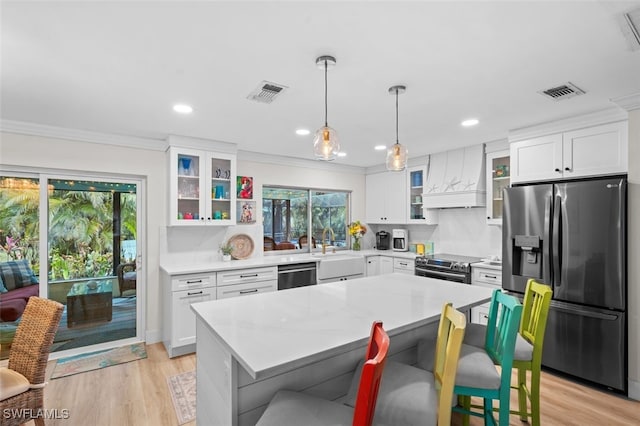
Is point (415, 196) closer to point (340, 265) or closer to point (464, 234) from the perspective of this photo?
point (464, 234)

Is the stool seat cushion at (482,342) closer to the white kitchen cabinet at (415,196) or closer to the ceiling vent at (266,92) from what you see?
the ceiling vent at (266,92)

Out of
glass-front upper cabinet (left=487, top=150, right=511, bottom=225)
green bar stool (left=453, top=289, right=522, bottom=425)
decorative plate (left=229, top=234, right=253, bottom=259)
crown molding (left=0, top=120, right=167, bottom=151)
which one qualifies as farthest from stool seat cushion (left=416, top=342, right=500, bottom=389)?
crown molding (left=0, top=120, right=167, bottom=151)

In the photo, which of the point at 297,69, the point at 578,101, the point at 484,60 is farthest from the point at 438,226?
the point at 297,69

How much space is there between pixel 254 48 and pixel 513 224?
2985mm

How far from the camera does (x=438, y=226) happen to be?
515 centimetres

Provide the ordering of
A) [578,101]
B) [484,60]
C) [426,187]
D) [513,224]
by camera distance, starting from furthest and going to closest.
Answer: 1. [426,187]
2. [513,224]
3. [578,101]
4. [484,60]

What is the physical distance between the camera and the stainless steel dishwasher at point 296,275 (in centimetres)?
430

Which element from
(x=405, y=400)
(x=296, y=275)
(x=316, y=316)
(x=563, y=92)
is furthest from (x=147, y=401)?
(x=563, y=92)

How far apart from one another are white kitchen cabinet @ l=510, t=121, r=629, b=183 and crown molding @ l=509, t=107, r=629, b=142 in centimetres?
4

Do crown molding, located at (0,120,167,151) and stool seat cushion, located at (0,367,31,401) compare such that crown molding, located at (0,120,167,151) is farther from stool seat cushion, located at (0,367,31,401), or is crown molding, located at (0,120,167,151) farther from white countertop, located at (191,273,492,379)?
white countertop, located at (191,273,492,379)

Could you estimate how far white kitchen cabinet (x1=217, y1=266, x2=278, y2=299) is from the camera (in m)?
3.81

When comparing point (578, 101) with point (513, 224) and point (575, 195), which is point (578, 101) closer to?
point (575, 195)

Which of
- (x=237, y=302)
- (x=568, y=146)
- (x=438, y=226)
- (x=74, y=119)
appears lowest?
(x=237, y=302)

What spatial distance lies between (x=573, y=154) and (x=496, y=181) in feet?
3.56
